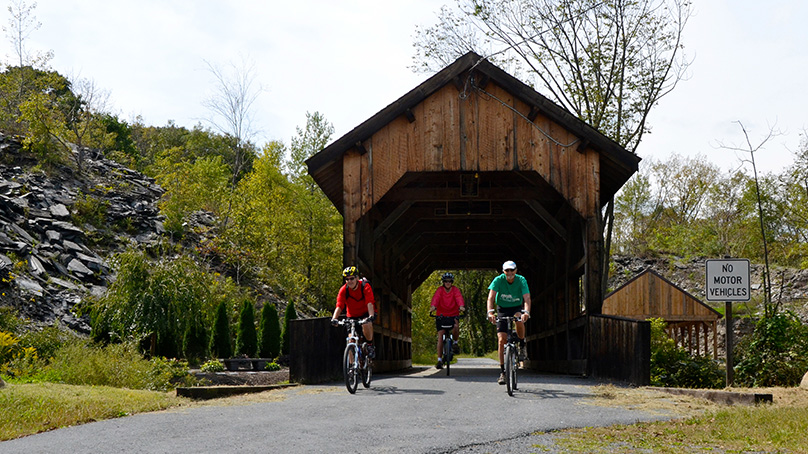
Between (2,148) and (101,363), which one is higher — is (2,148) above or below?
above

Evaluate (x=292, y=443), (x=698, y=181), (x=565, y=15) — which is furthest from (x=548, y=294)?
(x=698, y=181)

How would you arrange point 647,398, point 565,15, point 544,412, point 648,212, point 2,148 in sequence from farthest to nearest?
1. point 648,212
2. point 2,148
3. point 565,15
4. point 647,398
5. point 544,412

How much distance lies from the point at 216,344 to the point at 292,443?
749 inches

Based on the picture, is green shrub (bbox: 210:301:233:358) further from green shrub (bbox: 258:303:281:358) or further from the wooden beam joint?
the wooden beam joint

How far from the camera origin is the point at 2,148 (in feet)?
127

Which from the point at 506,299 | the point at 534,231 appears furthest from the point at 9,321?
the point at 506,299

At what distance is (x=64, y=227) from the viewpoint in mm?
30641

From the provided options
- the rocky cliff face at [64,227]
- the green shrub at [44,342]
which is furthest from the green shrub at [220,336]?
the green shrub at [44,342]

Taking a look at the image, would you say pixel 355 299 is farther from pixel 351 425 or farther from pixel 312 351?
pixel 351 425

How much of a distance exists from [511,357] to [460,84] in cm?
623

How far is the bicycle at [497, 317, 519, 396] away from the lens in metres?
10.6

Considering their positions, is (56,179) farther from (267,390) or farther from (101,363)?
(267,390)

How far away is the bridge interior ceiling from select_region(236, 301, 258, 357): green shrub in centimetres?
494

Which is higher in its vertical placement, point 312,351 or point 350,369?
point 312,351
